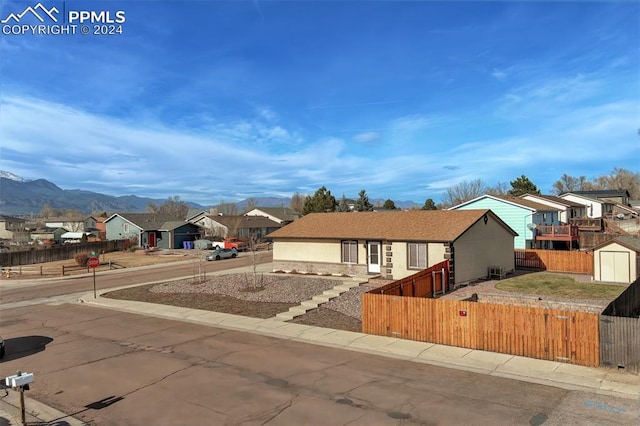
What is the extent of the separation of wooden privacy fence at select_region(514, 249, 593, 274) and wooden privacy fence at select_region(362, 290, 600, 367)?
2218cm

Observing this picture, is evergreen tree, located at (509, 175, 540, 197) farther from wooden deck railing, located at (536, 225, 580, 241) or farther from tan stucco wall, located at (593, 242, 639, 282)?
tan stucco wall, located at (593, 242, 639, 282)

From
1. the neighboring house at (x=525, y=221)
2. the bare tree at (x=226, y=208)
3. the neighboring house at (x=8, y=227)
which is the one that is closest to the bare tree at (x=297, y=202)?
the bare tree at (x=226, y=208)

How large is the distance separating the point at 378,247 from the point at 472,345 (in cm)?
1505

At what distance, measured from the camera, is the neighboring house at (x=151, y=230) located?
71.7m

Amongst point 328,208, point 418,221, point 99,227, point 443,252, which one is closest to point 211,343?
point 443,252

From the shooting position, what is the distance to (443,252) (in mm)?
26250

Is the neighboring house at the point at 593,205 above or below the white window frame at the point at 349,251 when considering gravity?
above

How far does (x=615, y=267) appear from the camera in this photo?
27.0 metres

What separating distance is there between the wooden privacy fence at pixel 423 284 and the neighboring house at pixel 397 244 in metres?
1.42

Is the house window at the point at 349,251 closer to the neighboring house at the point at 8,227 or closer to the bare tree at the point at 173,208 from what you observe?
the neighboring house at the point at 8,227

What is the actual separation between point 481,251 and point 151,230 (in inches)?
2343

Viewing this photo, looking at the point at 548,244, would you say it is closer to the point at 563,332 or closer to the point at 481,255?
the point at 481,255

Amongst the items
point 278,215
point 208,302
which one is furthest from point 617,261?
point 278,215

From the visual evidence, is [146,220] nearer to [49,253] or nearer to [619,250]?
[49,253]
